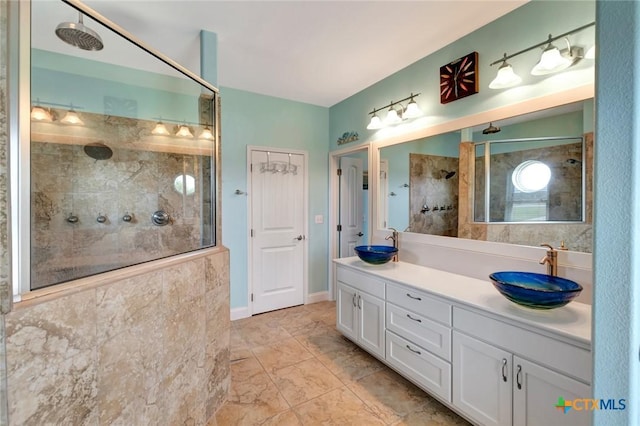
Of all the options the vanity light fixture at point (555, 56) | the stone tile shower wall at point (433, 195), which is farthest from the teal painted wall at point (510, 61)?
the stone tile shower wall at point (433, 195)

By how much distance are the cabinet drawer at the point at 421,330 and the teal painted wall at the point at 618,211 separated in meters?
0.95

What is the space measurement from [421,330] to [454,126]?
1631 millimetres

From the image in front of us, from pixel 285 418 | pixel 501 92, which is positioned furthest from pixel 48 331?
pixel 501 92

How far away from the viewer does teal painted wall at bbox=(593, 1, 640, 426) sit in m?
0.72

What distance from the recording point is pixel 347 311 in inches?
101

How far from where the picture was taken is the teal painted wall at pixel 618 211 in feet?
2.36

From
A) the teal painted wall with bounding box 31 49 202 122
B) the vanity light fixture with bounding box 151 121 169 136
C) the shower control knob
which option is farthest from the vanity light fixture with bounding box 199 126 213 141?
the shower control knob

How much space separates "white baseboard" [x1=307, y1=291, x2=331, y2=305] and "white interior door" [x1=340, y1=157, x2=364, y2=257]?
0.62 m

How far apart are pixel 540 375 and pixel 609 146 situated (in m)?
1.14

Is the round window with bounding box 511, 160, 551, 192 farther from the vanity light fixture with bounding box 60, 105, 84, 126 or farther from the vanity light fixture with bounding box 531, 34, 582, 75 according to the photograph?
the vanity light fixture with bounding box 60, 105, 84, 126

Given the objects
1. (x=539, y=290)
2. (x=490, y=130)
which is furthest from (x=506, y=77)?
(x=539, y=290)

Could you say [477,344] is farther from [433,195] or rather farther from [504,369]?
[433,195]

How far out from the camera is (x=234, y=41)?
224cm

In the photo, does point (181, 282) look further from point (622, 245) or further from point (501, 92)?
point (501, 92)
